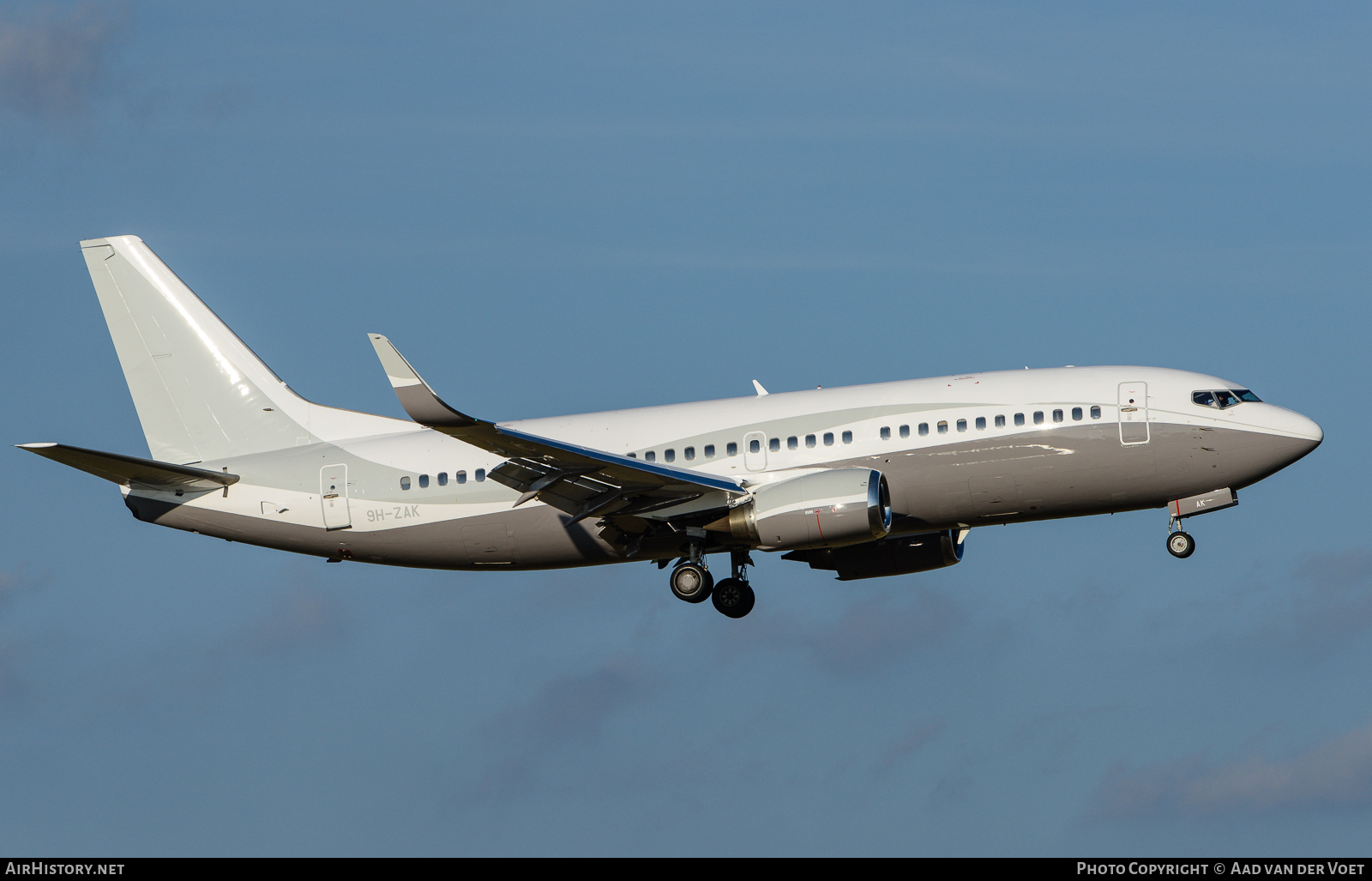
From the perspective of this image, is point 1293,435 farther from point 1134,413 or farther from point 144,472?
point 144,472

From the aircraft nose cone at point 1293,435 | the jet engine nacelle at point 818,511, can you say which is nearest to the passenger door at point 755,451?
the jet engine nacelle at point 818,511

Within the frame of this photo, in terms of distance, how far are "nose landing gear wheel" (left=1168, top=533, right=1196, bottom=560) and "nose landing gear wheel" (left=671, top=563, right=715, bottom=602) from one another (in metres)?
12.4

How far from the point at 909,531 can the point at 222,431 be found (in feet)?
67.4

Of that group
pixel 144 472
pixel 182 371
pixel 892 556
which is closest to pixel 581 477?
pixel 892 556

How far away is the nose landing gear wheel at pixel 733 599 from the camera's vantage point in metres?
47.2

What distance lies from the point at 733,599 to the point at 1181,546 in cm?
1217

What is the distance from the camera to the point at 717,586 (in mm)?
47500

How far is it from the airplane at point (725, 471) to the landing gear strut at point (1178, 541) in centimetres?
7

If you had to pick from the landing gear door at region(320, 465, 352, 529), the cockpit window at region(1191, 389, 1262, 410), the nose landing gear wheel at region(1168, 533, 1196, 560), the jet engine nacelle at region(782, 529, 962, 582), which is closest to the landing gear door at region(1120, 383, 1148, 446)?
the cockpit window at region(1191, 389, 1262, 410)
